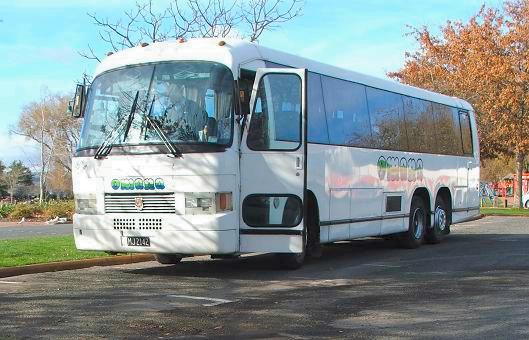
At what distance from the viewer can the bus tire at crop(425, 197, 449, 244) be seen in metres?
16.4

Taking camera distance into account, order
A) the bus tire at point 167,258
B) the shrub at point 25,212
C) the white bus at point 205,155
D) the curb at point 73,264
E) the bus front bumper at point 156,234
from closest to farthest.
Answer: the bus front bumper at point 156,234, the white bus at point 205,155, the curb at point 73,264, the bus tire at point 167,258, the shrub at point 25,212

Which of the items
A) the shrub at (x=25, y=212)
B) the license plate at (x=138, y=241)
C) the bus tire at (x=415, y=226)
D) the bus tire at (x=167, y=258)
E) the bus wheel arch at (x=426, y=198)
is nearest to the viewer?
the license plate at (x=138, y=241)

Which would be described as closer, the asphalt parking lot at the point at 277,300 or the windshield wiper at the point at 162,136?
the asphalt parking lot at the point at 277,300

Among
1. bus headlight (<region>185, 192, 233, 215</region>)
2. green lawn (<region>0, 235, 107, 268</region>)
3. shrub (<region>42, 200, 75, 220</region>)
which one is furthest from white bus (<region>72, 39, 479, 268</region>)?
shrub (<region>42, 200, 75, 220</region>)

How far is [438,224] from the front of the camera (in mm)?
16609

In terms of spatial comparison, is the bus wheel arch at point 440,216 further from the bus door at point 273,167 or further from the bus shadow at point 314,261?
the bus door at point 273,167

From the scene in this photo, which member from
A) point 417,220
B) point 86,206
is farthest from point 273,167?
point 417,220

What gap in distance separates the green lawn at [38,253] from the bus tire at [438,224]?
809cm

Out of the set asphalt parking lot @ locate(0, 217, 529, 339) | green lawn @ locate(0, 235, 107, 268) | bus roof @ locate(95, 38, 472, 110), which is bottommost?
asphalt parking lot @ locate(0, 217, 529, 339)

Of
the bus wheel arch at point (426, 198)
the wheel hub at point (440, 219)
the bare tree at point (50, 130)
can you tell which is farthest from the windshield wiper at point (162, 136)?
the bare tree at point (50, 130)

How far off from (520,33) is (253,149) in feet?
95.0

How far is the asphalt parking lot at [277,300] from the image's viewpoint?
685cm

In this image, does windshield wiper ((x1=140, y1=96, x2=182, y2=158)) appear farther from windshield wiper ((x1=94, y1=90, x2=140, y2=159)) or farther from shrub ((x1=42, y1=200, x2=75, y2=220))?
shrub ((x1=42, y1=200, x2=75, y2=220))

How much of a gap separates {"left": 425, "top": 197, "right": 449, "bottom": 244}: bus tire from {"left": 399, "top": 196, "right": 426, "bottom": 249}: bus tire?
1.69 ft
